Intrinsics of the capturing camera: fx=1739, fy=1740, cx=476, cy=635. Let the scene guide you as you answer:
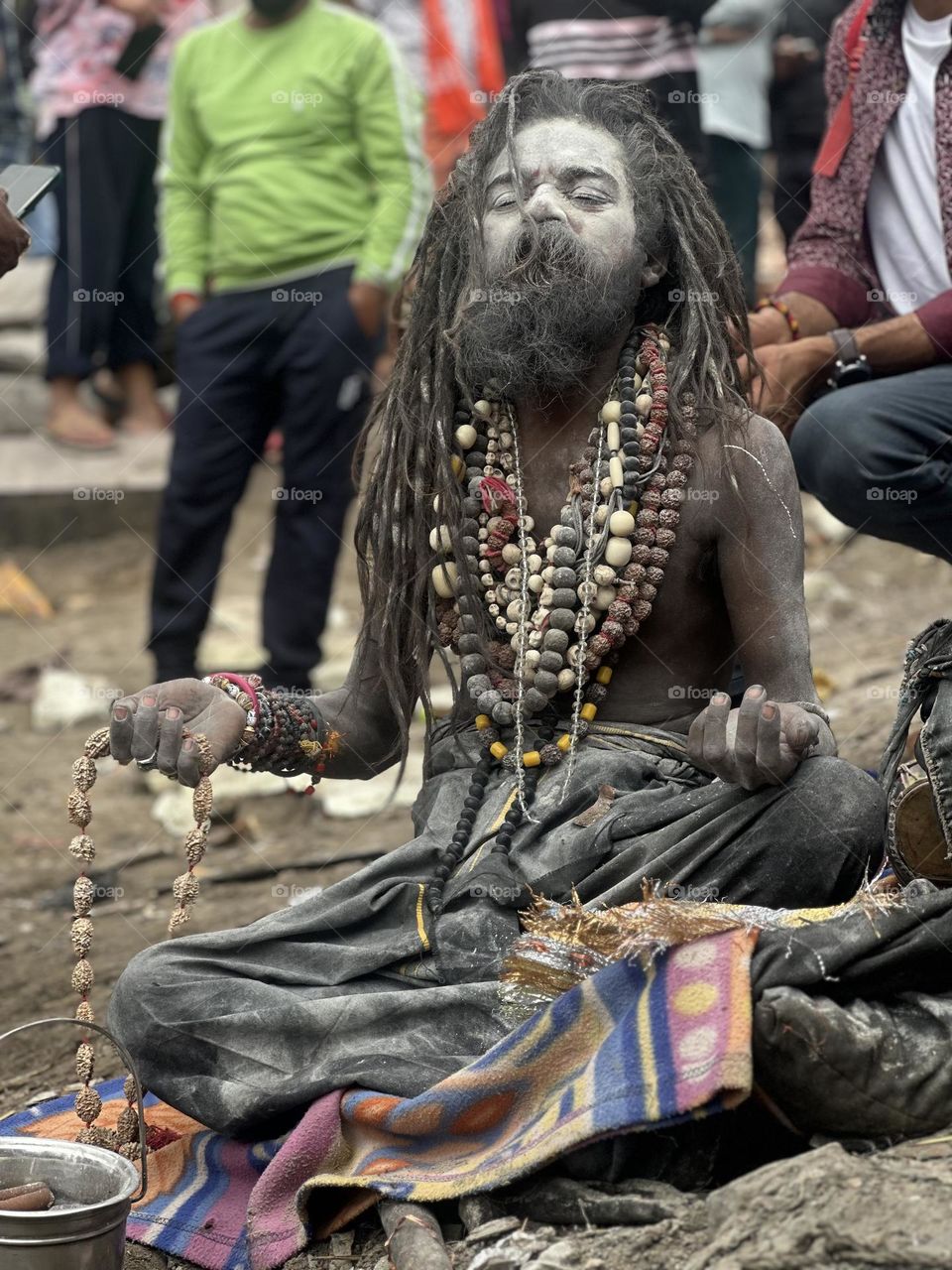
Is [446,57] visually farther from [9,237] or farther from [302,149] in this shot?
[9,237]

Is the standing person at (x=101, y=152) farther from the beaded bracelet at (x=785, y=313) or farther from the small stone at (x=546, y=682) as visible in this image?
the small stone at (x=546, y=682)

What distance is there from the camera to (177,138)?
6.39 m

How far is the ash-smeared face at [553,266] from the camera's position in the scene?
3.53 metres

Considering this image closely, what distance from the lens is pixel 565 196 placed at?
3.60 m

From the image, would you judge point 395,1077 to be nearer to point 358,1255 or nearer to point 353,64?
point 358,1255

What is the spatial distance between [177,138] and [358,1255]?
454cm

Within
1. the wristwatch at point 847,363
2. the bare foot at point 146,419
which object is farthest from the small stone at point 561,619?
the bare foot at point 146,419

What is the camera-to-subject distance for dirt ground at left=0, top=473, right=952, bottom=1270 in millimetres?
4543

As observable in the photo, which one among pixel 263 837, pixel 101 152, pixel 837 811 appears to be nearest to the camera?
pixel 837 811

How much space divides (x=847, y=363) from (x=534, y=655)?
1.43 meters

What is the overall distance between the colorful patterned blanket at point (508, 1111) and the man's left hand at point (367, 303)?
3505 mm

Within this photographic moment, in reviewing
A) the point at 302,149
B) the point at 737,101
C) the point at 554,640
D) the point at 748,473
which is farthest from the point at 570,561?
the point at 737,101

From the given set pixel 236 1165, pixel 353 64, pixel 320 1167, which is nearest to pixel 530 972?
pixel 320 1167

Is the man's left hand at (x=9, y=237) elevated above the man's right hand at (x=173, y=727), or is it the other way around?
the man's left hand at (x=9, y=237)
